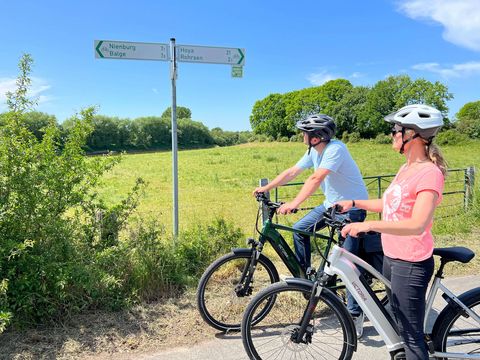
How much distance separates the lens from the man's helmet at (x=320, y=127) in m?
3.44

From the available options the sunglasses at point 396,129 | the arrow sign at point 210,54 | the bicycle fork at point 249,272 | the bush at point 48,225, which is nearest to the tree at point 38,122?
the bush at point 48,225

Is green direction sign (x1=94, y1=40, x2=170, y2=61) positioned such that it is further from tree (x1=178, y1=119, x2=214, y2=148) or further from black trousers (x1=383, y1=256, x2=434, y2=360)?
tree (x1=178, y1=119, x2=214, y2=148)

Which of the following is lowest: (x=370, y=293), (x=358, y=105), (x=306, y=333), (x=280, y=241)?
(x=306, y=333)

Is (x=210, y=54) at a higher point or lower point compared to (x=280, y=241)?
higher

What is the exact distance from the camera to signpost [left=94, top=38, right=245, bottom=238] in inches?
164

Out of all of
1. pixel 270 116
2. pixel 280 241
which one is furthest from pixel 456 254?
pixel 270 116

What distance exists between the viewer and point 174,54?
438 cm

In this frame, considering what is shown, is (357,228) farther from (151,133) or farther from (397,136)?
(151,133)

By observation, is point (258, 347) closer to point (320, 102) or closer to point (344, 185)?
point (344, 185)

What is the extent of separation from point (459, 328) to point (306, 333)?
1058mm

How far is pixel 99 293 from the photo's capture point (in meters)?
3.75

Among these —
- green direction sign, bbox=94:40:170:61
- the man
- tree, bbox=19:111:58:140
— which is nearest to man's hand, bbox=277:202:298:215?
the man

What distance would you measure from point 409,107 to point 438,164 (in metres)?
0.39

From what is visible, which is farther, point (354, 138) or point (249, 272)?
point (354, 138)
